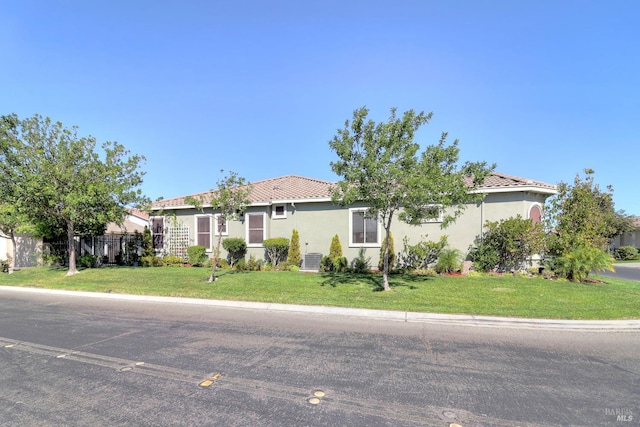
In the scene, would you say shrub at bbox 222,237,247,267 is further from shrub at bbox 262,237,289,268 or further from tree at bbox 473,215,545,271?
tree at bbox 473,215,545,271

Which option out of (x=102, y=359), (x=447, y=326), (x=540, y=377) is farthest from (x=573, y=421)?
(x=102, y=359)

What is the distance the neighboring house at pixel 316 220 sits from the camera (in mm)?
13953

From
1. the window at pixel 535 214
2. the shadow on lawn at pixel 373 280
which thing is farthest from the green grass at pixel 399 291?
the window at pixel 535 214

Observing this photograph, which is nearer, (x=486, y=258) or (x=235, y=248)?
(x=486, y=258)

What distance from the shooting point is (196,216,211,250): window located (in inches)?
759

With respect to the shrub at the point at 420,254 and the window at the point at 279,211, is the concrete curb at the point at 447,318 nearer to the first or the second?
the shrub at the point at 420,254

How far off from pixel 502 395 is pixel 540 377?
3.19ft

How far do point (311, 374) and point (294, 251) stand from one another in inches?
481

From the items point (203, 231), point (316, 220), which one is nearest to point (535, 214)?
point (316, 220)

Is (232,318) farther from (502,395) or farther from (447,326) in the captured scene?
(502,395)

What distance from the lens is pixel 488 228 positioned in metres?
14.0

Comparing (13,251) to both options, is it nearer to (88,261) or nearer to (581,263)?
(88,261)

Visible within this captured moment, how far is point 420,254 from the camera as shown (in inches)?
568

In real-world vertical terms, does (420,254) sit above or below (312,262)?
above
